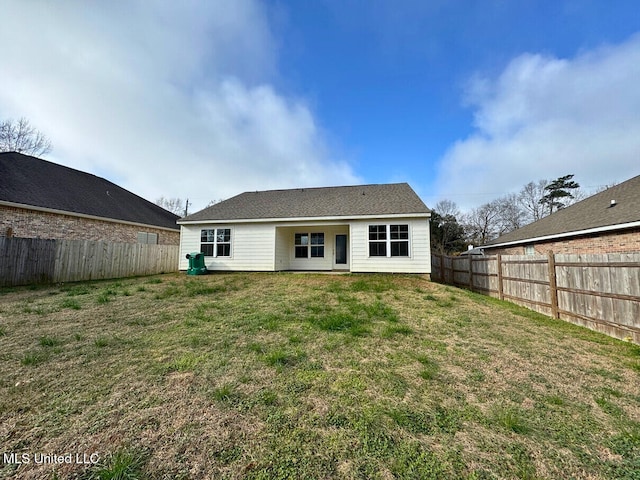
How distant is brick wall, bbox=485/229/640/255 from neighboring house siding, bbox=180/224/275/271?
12377mm

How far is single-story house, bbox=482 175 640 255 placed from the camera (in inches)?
334

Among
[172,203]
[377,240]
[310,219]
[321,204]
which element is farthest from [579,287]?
[172,203]

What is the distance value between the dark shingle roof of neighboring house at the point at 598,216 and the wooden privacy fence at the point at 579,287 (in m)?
3.71

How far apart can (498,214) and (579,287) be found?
3503 centimetres

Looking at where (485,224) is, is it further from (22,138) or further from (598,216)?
(22,138)

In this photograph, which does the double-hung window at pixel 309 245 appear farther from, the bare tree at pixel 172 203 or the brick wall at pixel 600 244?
the bare tree at pixel 172 203

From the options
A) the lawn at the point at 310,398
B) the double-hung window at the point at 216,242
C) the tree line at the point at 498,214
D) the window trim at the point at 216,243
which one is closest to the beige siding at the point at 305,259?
the window trim at the point at 216,243

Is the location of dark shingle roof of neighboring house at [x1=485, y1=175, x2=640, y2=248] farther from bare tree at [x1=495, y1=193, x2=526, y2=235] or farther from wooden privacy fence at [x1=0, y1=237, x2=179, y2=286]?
bare tree at [x1=495, y1=193, x2=526, y2=235]

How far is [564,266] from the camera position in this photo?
21.0 ft

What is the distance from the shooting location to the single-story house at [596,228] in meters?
8.48

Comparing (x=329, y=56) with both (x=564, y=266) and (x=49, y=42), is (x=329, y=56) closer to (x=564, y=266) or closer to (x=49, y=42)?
(x=49, y=42)

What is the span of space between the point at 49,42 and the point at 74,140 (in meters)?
7.76

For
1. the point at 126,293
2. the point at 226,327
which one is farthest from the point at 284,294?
the point at 126,293

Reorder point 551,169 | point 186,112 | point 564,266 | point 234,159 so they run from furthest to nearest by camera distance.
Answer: point 551,169, point 234,159, point 186,112, point 564,266
